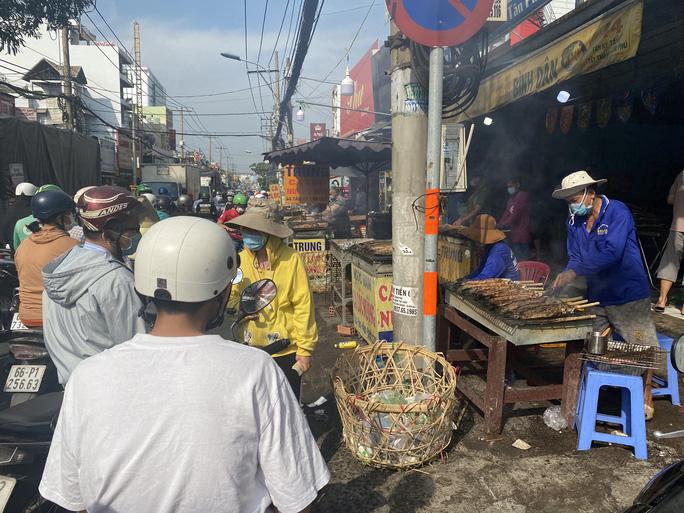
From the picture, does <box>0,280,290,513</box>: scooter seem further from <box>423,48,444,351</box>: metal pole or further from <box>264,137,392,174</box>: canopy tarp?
<box>264,137,392,174</box>: canopy tarp

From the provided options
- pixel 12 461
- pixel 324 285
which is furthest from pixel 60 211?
pixel 324 285

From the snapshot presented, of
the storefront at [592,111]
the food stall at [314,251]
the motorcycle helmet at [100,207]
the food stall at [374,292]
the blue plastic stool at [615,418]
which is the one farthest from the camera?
the food stall at [314,251]

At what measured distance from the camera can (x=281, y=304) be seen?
3.35 m

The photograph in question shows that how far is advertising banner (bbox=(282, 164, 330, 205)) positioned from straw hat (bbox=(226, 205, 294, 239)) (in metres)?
9.86

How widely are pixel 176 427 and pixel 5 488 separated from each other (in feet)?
5.91

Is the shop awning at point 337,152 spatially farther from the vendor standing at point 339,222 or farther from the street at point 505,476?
the street at point 505,476

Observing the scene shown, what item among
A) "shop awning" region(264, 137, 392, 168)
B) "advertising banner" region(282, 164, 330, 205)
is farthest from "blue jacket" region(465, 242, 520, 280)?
"advertising banner" region(282, 164, 330, 205)

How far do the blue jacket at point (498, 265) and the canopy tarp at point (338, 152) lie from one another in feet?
16.5

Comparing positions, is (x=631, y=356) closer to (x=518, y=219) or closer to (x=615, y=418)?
(x=615, y=418)

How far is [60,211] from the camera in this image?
12.7ft

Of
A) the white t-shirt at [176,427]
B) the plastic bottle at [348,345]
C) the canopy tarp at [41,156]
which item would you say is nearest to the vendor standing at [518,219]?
the plastic bottle at [348,345]

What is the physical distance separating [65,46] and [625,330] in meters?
20.2

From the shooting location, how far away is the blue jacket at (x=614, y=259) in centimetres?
400

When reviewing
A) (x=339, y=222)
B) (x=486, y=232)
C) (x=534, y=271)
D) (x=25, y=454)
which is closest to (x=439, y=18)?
(x=486, y=232)
